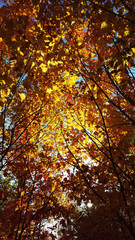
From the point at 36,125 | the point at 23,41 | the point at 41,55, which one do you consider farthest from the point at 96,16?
the point at 36,125

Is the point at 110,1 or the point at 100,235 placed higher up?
the point at 110,1

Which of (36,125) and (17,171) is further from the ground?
(36,125)

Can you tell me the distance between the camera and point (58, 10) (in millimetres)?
3012

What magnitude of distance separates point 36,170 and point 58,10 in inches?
165

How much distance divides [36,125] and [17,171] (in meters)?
1.54

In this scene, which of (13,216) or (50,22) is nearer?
(50,22)

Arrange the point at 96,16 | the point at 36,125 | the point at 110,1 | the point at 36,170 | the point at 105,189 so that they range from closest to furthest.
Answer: the point at 110,1, the point at 96,16, the point at 105,189, the point at 36,170, the point at 36,125

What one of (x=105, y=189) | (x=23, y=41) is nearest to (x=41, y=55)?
(x=23, y=41)

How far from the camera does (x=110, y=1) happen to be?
8.12 feet

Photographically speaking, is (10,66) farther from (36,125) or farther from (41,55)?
(36,125)

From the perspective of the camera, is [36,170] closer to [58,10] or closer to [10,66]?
[10,66]

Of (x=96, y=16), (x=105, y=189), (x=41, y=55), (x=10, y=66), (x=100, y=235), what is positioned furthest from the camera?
(x=105, y=189)

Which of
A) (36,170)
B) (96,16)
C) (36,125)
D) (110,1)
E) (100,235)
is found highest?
(96,16)

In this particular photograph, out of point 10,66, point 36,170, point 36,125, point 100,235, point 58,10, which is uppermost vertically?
point 58,10
